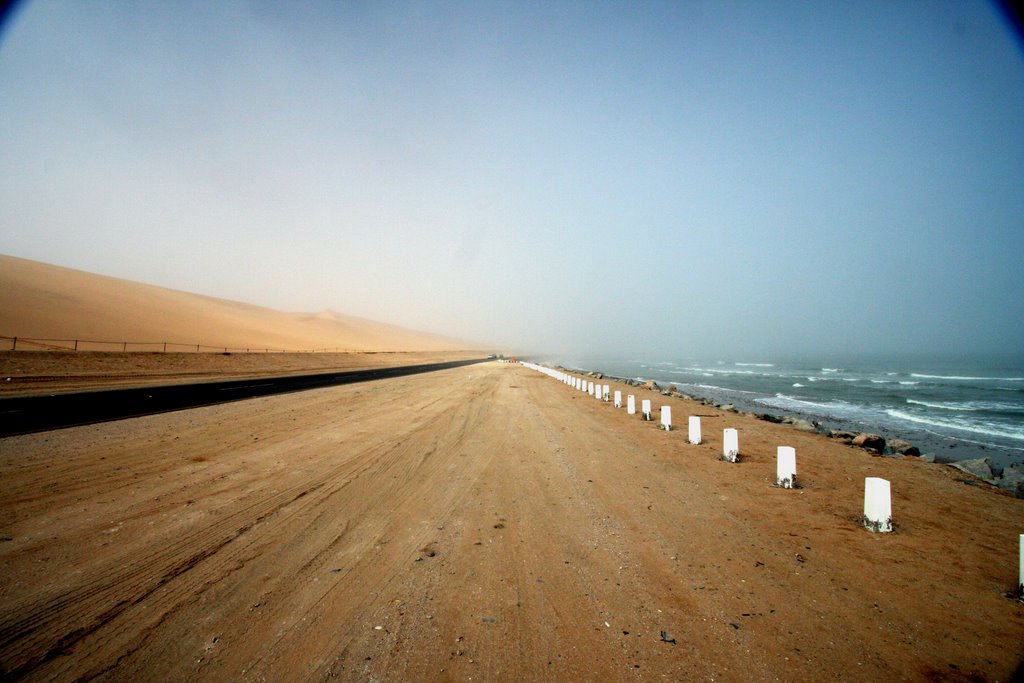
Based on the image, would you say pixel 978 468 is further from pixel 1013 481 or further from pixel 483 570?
pixel 483 570

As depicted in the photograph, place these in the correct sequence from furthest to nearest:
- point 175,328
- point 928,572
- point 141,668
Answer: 1. point 175,328
2. point 928,572
3. point 141,668

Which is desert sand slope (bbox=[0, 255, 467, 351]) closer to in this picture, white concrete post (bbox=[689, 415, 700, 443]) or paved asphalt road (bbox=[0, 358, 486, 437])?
paved asphalt road (bbox=[0, 358, 486, 437])

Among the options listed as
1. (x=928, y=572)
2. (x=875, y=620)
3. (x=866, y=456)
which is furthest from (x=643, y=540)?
(x=866, y=456)

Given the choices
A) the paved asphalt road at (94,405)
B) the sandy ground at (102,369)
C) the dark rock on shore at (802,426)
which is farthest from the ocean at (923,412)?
the sandy ground at (102,369)

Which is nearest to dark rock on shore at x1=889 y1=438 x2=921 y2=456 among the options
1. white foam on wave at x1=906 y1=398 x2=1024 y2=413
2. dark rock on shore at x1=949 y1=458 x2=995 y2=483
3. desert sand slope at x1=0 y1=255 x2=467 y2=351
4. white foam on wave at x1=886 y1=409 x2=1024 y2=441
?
dark rock on shore at x1=949 y1=458 x2=995 y2=483

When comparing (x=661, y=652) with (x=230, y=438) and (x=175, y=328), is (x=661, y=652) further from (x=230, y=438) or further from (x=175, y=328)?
(x=175, y=328)

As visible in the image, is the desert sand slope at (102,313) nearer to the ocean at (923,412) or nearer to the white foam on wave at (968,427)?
the ocean at (923,412)

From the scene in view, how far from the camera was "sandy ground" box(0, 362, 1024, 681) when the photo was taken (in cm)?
314

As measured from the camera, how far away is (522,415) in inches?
582

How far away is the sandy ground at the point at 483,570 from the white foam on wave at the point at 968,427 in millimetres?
15402

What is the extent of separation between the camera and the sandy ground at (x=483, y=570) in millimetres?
3143

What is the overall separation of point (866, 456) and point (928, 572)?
6.93m

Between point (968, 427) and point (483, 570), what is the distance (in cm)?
2616

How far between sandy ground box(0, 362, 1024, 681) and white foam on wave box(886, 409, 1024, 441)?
15402 millimetres
